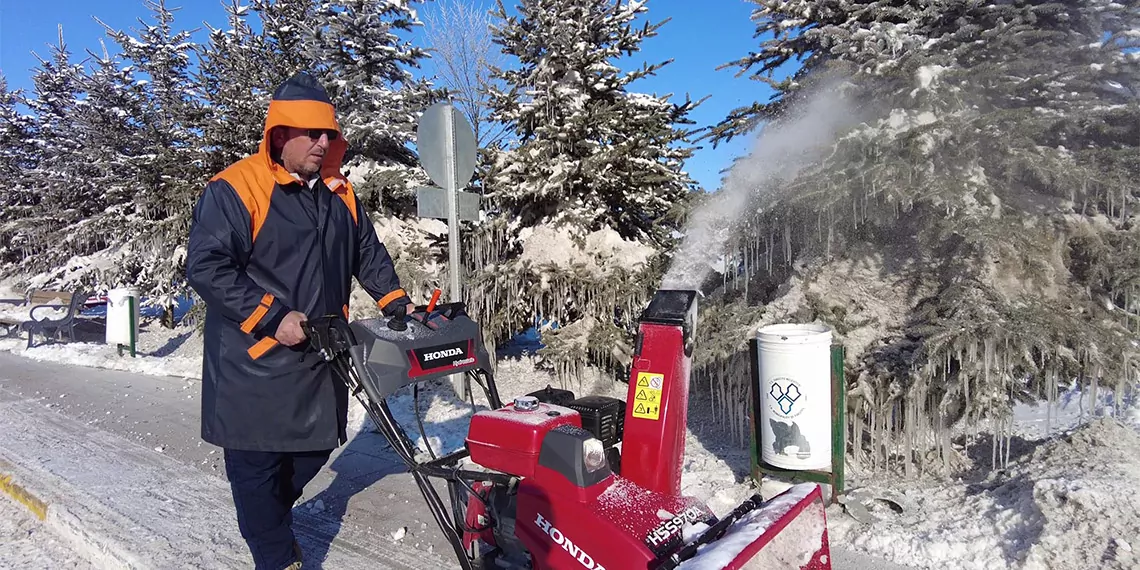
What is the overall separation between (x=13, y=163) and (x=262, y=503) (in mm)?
23896

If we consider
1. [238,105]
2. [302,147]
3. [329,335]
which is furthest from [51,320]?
[329,335]

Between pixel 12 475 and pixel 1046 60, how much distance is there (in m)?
7.19

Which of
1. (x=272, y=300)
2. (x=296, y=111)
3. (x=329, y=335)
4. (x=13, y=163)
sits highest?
(x=13, y=163)

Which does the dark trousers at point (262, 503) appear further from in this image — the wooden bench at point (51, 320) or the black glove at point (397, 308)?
the wooden bench at point (51, 320)

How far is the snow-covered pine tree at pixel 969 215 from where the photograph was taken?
11.2 feet

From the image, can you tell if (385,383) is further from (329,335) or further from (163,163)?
(163,163)

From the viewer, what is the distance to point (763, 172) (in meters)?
4.59

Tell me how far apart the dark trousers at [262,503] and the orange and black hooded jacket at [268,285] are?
12 centimetres

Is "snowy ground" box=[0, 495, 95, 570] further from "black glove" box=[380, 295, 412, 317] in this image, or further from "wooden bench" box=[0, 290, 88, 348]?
"wooden bench" box=[0, 290, 88, 348]

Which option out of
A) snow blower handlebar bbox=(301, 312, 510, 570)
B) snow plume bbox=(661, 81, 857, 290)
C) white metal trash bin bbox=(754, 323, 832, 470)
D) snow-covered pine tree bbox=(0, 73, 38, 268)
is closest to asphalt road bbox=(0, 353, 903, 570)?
white metal trash bin bbox=(754, 323, 832, 470)

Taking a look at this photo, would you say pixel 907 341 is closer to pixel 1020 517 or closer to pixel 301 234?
pixel 1020 517

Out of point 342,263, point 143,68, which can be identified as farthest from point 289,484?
point 143,68

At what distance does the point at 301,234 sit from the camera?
2.74 metres

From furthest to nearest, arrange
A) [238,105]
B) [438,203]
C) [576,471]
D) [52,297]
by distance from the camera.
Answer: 1. [52,297]
2. [238,105]
3. [438,203]
4. [576,471]
